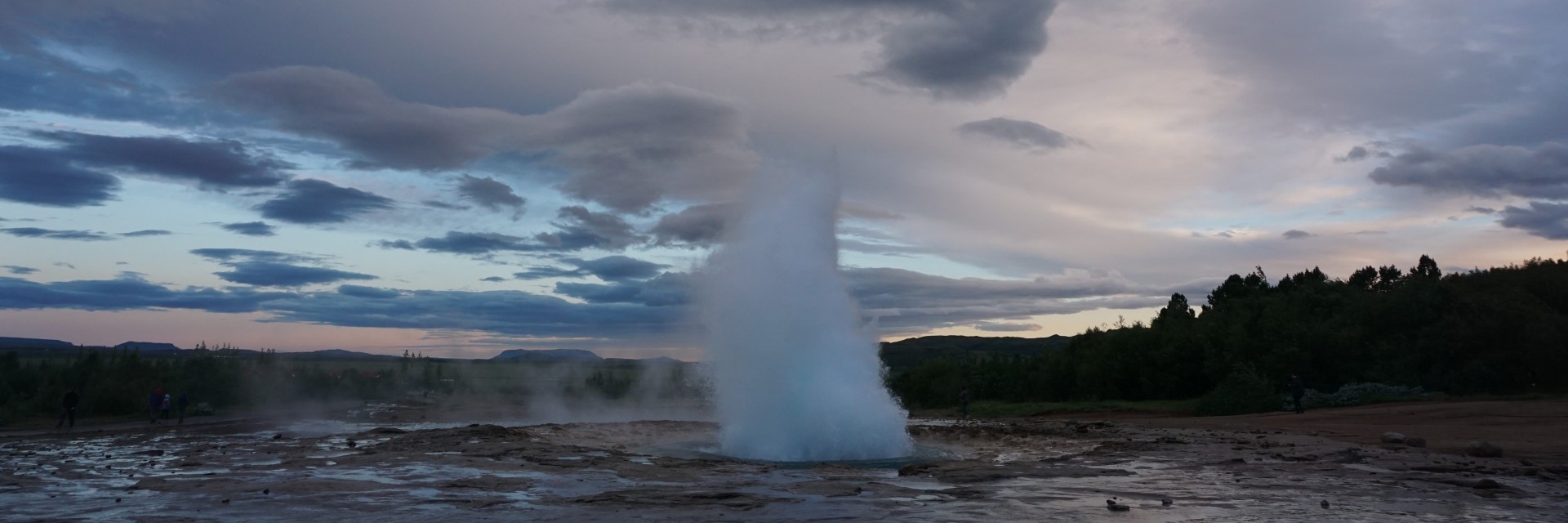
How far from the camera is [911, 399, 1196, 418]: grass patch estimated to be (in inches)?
1567

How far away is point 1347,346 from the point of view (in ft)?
127

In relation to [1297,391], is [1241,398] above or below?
below

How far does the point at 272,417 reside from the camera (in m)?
42.3

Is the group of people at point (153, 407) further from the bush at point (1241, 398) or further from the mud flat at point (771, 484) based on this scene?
the bush at point (1241, 398)

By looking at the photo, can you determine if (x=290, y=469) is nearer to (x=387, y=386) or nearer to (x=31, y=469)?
(x=31, y=469)

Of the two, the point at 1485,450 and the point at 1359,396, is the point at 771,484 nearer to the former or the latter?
the point at 1485,450

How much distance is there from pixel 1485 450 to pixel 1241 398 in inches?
751

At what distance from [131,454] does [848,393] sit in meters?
16.5

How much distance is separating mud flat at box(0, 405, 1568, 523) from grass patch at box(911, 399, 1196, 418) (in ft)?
53.1

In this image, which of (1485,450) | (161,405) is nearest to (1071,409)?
(1485,450)

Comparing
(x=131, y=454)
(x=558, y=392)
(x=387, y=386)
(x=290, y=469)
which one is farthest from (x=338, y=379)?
(x=290, y=469)

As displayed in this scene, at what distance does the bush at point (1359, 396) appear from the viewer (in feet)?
110

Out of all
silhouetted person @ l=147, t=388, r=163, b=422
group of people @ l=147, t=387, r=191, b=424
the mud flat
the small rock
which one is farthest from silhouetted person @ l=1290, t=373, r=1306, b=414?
silhouetted person @ l=147, t=388, r=163, b=422

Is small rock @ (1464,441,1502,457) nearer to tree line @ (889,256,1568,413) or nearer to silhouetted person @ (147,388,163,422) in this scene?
tree line @ (889,256,1568,413)
